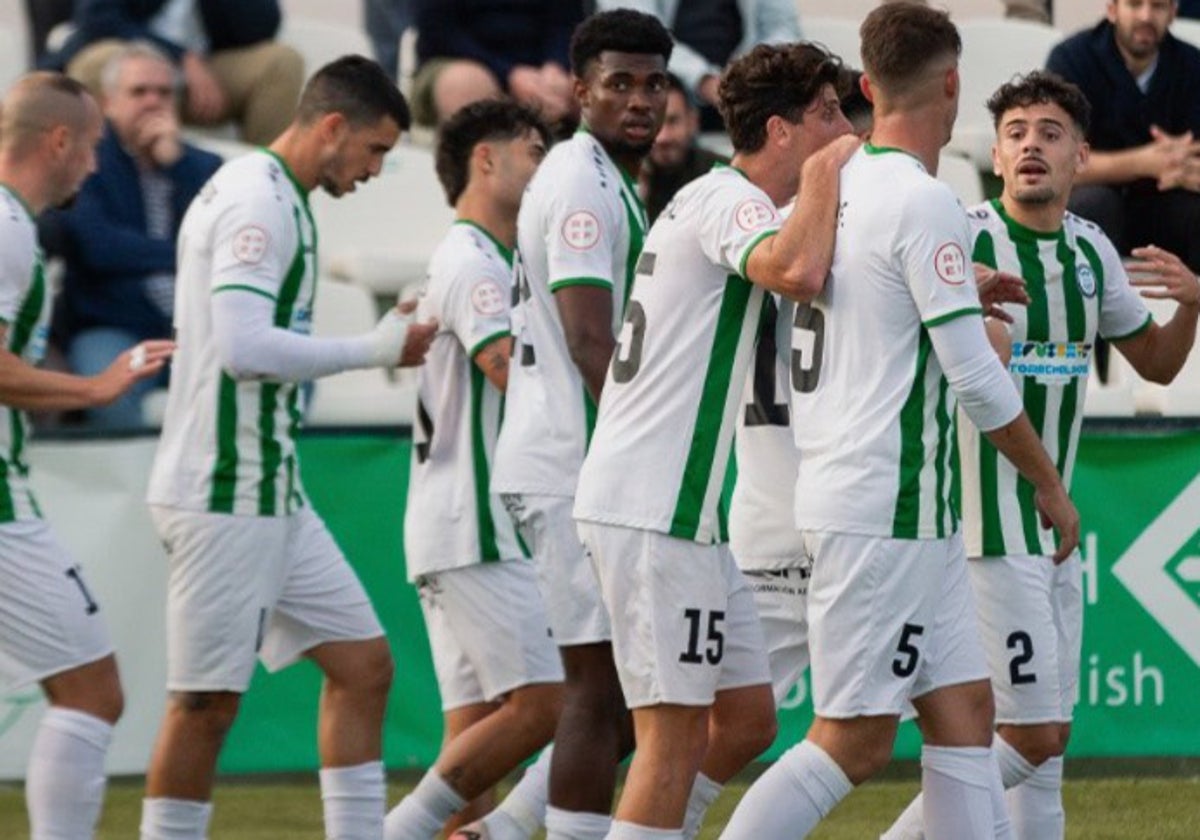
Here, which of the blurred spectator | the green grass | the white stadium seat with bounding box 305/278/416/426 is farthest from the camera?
the blurred spectator

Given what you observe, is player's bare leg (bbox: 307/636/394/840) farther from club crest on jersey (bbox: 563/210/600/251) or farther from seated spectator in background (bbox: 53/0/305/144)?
seated spectator in background (bbox: 53/0/305/144)

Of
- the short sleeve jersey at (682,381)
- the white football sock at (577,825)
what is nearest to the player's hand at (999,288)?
the short sleeve jersey at (682,381)

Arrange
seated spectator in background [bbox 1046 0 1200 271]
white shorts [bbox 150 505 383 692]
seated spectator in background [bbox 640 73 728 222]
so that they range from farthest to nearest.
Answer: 1. seated spectator in background [bbox 1046 0 1200 271]
2. seated spectator in background [bbox 640 73 728 222]
3. white shorts [bbox 150 505 383 692]

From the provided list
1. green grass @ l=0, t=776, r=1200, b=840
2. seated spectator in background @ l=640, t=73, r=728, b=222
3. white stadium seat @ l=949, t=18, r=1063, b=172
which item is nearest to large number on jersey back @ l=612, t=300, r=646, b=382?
green grass @ l=0, t=776, r=1200, b=840

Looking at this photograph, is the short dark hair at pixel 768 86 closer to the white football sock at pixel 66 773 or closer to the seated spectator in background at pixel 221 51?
the white football sock at pixel 66 773

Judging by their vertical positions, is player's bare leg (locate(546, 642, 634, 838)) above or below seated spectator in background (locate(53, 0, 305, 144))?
below

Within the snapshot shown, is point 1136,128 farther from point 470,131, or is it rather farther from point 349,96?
point 349,96

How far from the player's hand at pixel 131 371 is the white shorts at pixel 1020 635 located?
2042 mm

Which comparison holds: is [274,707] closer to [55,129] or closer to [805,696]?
[805,696]

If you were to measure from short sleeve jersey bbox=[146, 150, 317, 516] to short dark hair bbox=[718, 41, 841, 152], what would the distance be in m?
1.33

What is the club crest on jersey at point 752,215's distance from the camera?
584cm

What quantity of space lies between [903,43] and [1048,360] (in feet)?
4.61

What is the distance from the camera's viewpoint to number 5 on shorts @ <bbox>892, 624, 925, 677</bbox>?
5816 mm

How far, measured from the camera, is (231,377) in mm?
6906
